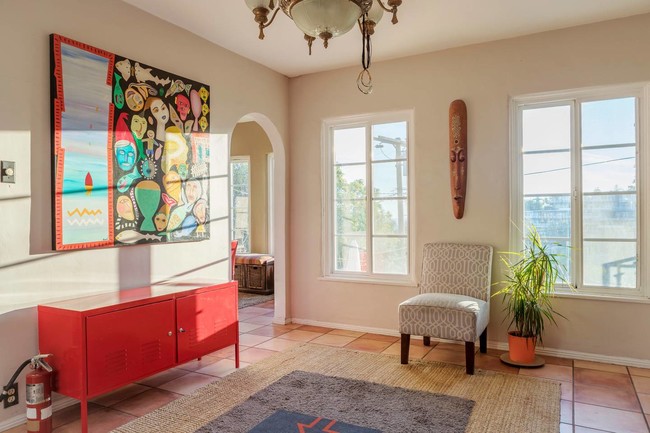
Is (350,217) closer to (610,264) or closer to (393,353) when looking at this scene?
(393,353)

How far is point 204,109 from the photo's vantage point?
12.9 feet

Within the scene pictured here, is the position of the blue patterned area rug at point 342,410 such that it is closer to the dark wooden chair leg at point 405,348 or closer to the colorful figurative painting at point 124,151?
the dark wooden chair leg at point 405,348

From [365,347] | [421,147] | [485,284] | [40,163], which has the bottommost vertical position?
[365,347]

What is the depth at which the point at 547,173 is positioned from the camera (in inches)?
156

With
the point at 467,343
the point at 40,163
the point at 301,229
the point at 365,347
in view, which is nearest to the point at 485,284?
the point at 467,343

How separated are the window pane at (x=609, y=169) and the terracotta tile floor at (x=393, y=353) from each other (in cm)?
142

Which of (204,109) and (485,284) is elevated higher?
(204,109)

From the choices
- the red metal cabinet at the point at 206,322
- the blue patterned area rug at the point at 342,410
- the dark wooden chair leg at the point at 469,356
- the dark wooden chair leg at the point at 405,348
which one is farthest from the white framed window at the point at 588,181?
the red metal cabinet at the point at 206,322

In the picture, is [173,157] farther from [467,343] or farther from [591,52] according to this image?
[591,52]

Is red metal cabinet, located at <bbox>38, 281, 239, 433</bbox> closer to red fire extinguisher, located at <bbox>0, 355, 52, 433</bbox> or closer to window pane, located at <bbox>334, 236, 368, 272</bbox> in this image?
red fire extinguisher, located at <bbox>0, 355, 52, 433</bbox>

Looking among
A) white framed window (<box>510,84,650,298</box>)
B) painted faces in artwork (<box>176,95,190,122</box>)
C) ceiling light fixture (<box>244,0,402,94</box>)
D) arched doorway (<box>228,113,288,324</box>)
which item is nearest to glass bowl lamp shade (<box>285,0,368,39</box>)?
ceiling light fixture (<box>244,0,402,94</box>)

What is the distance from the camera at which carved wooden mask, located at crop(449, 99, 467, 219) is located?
4.18 m

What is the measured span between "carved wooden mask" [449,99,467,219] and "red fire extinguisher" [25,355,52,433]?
3.35m

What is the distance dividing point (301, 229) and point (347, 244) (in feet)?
1.81
